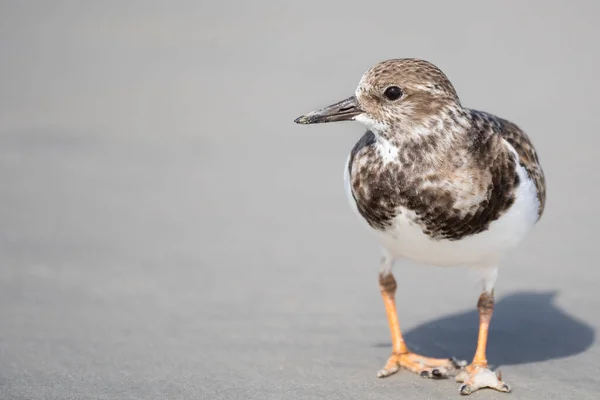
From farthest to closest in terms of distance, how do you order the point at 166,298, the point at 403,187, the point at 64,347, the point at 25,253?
the point at 25,253
the point at 166,298
the point at 64,347
the point at 403,187

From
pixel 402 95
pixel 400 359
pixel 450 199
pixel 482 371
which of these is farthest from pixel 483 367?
pixel 402 95

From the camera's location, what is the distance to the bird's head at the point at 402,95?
5.23 metres

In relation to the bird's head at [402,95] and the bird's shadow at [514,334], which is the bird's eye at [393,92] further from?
the bird's shadow at [514,334]

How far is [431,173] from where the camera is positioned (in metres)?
5.19

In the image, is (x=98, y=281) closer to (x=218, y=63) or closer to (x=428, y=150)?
(x=428, y=150)

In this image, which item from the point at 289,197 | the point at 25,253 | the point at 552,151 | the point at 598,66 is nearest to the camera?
the point at 25,253

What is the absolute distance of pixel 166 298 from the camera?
6.93m

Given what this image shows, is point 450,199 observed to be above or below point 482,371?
above

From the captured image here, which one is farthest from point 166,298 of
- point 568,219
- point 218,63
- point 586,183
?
point 218,63

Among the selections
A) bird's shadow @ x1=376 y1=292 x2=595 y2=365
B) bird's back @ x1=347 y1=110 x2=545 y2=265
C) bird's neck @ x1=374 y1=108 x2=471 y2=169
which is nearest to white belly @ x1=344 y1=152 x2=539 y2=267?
bird's back @ x1=347 y1=110 x2=545 y2=265

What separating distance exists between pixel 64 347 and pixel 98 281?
1.24 metres

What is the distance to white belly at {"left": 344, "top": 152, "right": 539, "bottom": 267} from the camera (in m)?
5.29

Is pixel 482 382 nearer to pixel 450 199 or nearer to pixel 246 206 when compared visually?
pixel 450 199

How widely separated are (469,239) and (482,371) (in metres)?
0.83
